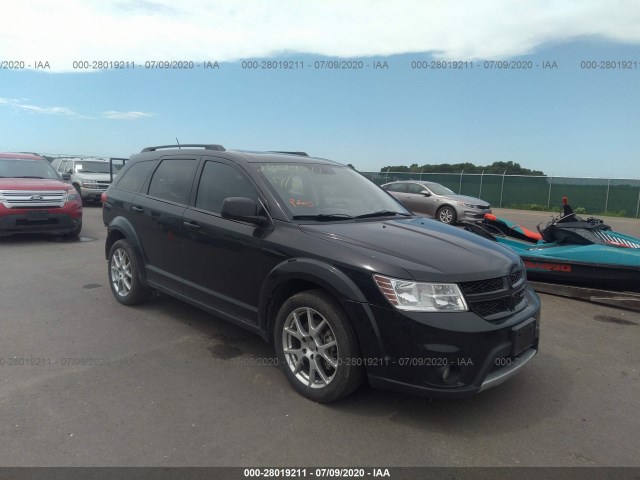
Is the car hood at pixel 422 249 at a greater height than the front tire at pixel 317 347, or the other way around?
the car hood at pixel 422 249

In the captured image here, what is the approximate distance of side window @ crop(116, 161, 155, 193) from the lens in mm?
5293

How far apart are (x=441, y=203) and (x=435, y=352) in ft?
44.3

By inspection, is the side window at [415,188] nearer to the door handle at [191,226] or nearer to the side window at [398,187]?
the side window at [398,187]

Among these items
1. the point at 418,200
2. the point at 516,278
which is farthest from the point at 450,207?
the point at 516,278

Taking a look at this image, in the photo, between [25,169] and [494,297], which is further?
[25,169]

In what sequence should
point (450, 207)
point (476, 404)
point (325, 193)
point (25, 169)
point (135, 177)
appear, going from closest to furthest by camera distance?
1. point (476, 404)
2. point (325, 193)
3. point (135, 177)
4. point (25, 169)
5. point (450, 207)

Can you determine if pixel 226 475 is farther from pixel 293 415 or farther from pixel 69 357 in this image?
pixel 69 357

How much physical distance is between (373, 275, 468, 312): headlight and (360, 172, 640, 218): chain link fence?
22467 millimetres

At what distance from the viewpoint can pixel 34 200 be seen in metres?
9.08

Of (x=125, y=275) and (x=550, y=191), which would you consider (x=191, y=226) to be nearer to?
(x=125, y=275)

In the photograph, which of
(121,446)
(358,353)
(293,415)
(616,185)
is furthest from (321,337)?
(616,185)

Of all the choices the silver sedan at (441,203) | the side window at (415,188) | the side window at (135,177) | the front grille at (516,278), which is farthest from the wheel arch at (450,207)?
the front grille at (516,278)

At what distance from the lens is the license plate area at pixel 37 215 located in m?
9.03

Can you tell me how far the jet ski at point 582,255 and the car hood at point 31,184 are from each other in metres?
8.01
